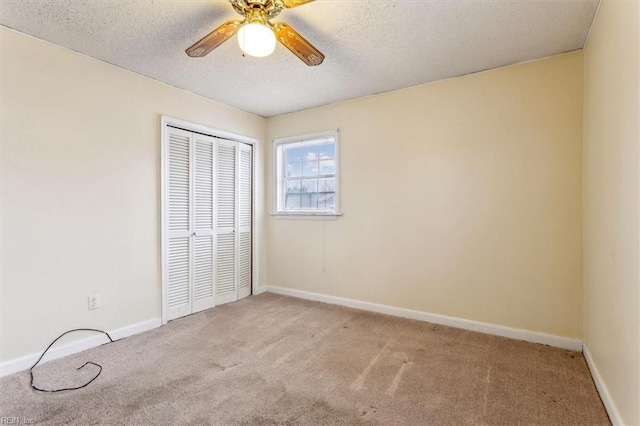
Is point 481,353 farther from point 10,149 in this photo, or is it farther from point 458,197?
point 10,149

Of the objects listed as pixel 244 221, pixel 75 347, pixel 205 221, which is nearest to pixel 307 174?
pixel 244 221

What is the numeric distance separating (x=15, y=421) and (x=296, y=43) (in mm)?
2722

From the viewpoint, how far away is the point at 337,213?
12.5 ft

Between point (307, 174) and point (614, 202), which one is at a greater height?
point (307, 174)

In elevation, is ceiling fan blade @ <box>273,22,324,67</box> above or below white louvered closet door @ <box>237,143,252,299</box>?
above

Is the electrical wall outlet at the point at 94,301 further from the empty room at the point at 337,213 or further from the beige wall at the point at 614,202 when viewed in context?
the beige wall at the point at 614,202

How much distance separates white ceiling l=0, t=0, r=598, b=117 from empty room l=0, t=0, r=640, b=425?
22 mm

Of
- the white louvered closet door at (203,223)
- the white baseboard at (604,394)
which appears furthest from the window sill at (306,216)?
the white baseboard at (604,394)

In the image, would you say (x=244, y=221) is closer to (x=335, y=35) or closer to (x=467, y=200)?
(x=335, y=35)

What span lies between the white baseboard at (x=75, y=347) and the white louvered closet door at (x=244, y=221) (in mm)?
1219

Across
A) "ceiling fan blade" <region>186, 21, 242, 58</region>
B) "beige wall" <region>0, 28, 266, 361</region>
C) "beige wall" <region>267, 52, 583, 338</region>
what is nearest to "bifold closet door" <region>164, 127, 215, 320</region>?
"beige wall" <region>0, 28, 266, 361</region>

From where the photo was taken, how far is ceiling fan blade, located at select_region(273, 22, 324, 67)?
188cm

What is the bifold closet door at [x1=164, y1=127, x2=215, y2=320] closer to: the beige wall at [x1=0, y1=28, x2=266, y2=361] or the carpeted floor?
the beige wall at [x1=0, y1=28, x2=266, y2=361]

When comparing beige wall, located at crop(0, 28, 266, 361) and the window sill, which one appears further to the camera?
the window sill
